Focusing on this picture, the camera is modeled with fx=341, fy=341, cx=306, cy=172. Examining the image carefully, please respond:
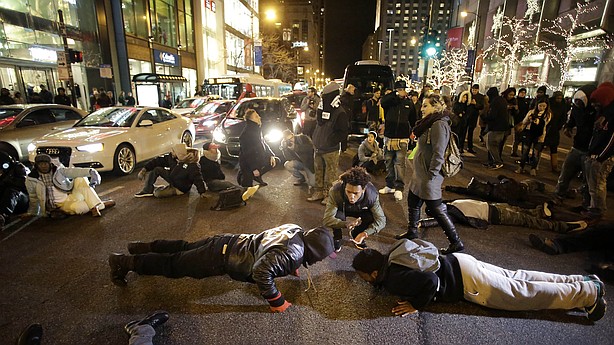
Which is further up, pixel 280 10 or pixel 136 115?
pixel 280 10

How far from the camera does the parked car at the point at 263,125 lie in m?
8.38

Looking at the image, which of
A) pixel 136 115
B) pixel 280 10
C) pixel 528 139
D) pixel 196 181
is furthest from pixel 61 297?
pixel 280 10

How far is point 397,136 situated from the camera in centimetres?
623

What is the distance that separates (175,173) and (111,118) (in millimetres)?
3472

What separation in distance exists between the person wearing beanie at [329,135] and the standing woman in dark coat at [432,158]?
1.94 meters

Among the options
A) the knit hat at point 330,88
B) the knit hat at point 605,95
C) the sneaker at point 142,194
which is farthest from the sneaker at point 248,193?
the knit hat at point 605,95

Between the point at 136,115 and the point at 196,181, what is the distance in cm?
363

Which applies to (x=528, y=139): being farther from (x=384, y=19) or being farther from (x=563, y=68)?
(x=384, y=19)

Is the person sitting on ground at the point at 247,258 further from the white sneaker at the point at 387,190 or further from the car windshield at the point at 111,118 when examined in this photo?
the car windshield at the point at 111,118

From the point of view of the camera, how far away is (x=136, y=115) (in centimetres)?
840

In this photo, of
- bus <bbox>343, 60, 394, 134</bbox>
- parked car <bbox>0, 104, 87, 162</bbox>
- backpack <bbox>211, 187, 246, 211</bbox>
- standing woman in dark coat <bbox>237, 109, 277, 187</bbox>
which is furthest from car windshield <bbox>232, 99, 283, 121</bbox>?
parked car <bbox>0, 104, 87, 162</bbox>

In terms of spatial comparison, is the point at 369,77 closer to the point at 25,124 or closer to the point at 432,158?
the point at 432,158

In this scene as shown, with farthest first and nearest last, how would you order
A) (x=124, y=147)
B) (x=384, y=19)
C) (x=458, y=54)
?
(x=384, y=19)
(x=458, y=54)
(x=124, y=147)

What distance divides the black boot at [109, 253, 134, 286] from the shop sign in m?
26.6
